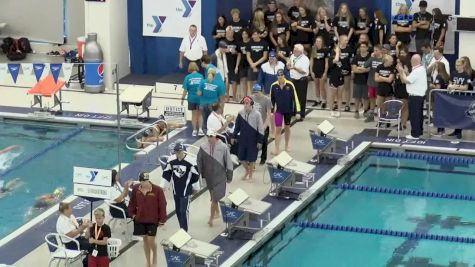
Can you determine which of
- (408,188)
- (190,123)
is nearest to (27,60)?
(190,123)

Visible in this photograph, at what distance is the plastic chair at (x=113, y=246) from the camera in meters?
16.0

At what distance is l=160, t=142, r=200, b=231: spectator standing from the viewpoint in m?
16.5

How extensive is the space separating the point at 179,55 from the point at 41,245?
36.7 ft

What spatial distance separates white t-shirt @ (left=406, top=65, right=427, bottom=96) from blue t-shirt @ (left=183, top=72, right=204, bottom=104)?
3.79 m

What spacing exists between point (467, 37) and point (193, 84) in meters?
5.43

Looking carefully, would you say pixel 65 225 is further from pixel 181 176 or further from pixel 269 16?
pixel 269 16

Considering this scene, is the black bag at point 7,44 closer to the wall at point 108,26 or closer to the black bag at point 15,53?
the black bag at point 15,53

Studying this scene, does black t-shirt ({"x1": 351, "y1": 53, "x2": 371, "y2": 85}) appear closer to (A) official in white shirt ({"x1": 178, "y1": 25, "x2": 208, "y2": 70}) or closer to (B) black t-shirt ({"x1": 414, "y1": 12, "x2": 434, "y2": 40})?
(B) black t-shirt ({"x1": 414, "y1": 12, "x2": 434, "y2": 40})

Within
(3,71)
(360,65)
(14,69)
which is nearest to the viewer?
(360,65)

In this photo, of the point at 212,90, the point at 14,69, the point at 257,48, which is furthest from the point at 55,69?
the point at 212,90

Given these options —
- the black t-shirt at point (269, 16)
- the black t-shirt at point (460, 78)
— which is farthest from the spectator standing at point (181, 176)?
the black t-shirt at point (269, 16)

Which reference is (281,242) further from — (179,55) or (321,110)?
(179,55)

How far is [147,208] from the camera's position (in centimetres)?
1573

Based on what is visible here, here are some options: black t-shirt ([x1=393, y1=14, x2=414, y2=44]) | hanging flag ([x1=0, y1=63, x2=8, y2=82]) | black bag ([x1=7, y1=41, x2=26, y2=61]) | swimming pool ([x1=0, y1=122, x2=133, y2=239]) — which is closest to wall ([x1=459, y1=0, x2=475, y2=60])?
black t-shirt ([x1=393, y1=14, x2=414, y2=44])
